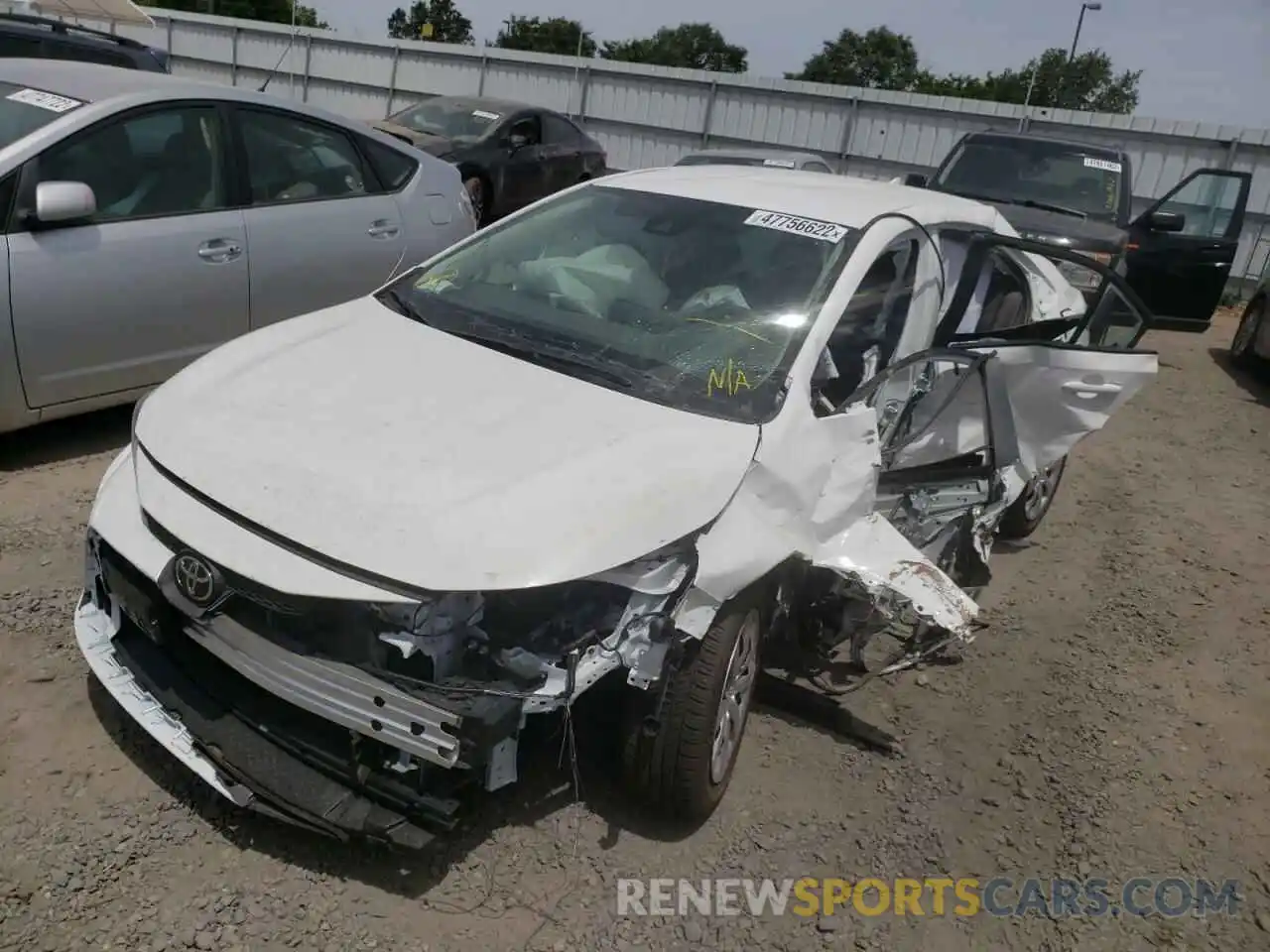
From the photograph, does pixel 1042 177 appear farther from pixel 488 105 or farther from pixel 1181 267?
pixel 488 105

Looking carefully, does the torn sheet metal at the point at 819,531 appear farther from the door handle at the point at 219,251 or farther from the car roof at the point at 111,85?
the car roof at the point at 111,85

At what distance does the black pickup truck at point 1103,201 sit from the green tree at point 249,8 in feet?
93.9

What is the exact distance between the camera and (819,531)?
114 inches

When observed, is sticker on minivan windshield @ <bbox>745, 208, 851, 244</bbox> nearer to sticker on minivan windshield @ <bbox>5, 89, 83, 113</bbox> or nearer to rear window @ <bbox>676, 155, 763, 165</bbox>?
sticker on minivan windshield @ <bbox>5, 89, 83, 113</bbox>

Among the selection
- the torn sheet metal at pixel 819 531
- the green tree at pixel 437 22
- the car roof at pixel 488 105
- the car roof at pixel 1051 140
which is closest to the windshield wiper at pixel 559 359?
the torn sheet metal at pixel 819 531

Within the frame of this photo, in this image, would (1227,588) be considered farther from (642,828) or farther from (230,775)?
(230,775)

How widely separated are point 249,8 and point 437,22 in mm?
11608

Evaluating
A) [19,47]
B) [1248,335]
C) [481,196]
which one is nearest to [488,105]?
[481,196]

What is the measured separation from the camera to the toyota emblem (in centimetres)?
230

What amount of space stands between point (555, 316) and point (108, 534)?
1.46 meters

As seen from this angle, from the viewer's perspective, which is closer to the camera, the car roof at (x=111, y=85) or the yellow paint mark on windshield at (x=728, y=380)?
the yellow paint mark on windshield at (x=728, y=380)

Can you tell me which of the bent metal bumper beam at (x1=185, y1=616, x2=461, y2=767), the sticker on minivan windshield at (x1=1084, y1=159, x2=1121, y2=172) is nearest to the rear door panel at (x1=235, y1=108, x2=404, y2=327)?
the bent metal bumper beam at (x1=185, y1=616, x2=461, y2=767)

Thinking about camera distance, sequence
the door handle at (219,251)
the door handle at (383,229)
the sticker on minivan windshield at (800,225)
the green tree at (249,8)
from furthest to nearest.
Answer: the green tree at (249,8) → the door handle at (383,229) → the door handle at (219,251) → the sticker on minivan windshield at (800,225)

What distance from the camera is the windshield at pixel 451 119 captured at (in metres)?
10.9
